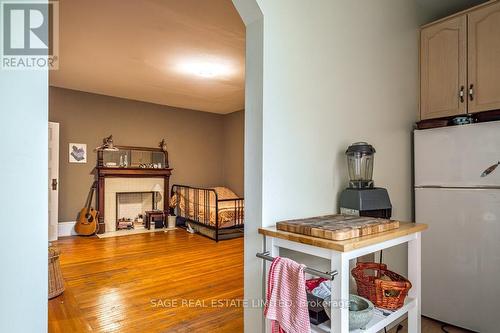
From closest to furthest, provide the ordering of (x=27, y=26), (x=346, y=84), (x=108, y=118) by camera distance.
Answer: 1. (x=27, y=26)
2. (x=346, y=84)
3. (x=108, y=118)

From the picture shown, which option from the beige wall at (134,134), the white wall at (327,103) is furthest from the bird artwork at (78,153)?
the white wall at (327,103)

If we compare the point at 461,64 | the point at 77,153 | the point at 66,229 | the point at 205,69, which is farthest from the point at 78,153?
the point at 461,64

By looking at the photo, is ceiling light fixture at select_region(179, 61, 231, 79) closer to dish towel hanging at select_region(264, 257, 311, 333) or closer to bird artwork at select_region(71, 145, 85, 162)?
bird artwork at select_region(71, 145, 85, 162)

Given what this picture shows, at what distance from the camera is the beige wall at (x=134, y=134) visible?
502 centimetres

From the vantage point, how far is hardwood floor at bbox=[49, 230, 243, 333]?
2.20 metres

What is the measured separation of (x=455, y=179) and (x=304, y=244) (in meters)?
1.60

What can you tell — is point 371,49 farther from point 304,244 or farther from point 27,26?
point 27,26

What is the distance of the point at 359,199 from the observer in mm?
1614

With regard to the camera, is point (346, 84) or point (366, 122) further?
point (366, 122)

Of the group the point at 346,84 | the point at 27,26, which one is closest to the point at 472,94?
the point at 346,84

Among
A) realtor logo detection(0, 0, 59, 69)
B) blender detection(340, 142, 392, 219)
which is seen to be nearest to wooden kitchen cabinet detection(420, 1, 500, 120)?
blender detection(340, 142, 392, 219)

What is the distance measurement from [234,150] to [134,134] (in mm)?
2188

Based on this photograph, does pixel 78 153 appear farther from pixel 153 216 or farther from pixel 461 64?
pixel 461 64

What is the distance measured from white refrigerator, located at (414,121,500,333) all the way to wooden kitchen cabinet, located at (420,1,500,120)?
0.66ft
